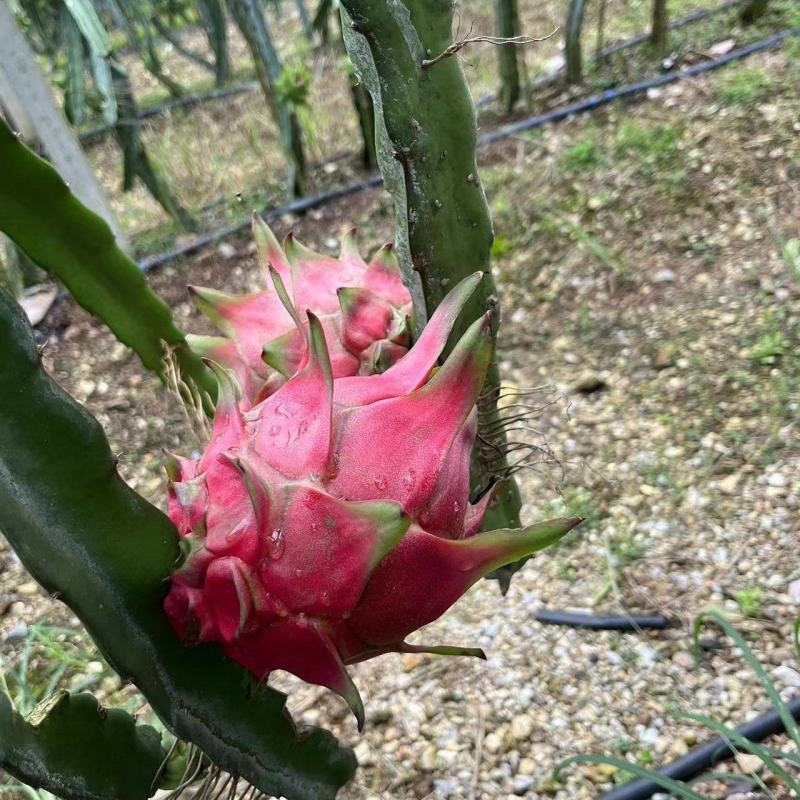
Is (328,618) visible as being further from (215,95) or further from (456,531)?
(215,95)

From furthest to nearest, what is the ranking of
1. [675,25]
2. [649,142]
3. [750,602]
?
[675,25], [649,142], [750,602]

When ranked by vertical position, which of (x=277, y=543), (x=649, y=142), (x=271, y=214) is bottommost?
(x=271, y=214)

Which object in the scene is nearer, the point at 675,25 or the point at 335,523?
the point at 335,523

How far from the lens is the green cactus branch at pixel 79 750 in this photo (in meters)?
0.44

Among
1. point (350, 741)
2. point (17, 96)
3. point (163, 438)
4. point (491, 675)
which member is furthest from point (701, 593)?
point (17, 96)

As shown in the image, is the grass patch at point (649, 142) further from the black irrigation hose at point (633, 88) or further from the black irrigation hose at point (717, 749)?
the black irrigation hose at point (717, 749)

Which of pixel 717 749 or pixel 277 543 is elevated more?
pixel 277 543

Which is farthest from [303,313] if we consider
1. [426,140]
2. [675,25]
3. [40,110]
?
[675,25]

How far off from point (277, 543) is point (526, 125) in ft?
7.30

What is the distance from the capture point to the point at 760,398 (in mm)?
1422

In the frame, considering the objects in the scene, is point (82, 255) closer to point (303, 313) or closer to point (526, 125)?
point (303, 313)

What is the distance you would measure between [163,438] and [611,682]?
1.01 m

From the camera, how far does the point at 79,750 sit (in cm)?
49

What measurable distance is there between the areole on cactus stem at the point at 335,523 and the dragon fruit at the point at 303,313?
0.31ft
